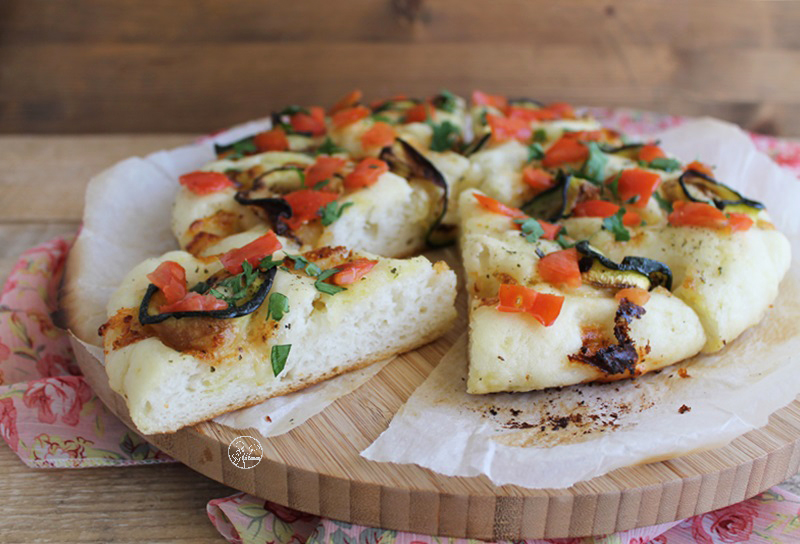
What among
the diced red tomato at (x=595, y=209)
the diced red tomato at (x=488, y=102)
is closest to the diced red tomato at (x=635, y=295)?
the diced red tomato at (x=595, y=209)

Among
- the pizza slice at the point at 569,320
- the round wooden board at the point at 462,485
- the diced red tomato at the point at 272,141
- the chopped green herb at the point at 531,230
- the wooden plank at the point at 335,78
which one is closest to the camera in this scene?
the round wooden board at the point at 462,485

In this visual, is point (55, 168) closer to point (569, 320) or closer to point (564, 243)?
point (564, 243)

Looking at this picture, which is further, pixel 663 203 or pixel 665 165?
pixel 665 165

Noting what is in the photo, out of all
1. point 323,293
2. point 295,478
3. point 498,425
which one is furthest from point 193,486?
point 498,425

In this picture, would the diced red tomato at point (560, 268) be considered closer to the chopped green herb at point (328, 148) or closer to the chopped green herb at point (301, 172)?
the chopped green herb at point (301, 172)

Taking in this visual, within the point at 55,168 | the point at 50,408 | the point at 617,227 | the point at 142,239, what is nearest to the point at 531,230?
the point at 617,227
